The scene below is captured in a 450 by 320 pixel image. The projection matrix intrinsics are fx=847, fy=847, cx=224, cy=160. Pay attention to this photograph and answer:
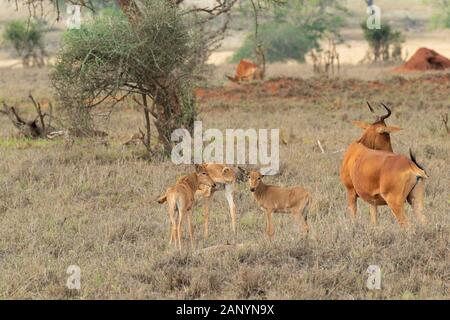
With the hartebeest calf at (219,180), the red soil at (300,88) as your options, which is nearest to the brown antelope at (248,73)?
the red soil at (300,88)

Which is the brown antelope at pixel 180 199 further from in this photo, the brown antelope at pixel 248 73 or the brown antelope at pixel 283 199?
the brown antelope at pixel 248 73

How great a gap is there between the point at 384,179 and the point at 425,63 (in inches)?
1019

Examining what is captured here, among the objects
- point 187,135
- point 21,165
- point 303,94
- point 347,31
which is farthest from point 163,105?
point 347,31

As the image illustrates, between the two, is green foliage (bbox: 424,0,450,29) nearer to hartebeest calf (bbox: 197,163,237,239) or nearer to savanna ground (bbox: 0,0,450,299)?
savanna ground (bbox: 0,0,450,299)

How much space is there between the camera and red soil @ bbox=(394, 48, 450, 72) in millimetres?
32156

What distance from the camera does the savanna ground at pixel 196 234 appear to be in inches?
253

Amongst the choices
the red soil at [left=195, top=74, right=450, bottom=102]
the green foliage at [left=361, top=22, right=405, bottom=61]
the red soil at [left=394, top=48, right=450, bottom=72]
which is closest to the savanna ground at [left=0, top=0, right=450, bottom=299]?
the red soil at [left=195, top=74, right=450, bottom=102]

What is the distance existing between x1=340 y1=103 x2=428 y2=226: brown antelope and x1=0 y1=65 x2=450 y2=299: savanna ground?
0.22 meters

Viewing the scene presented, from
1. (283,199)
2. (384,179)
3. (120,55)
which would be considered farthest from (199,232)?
(120,55)

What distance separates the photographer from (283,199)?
8398 mm

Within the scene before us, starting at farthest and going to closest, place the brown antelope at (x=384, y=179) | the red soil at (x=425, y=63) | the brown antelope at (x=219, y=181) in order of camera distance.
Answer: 1. the red soil at (x=425, y=63)
2. the brown antelope at (x=219, y=181)
3. the brown antelope at (x=384, y=179)

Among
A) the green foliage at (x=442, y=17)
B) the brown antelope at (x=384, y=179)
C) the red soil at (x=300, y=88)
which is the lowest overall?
the brown antelope at (x=384, y=179)

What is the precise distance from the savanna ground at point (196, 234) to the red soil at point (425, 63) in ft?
50.9

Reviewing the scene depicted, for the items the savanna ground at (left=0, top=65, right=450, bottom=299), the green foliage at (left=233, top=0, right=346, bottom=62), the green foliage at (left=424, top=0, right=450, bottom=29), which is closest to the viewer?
the savanna ground at (left=0, top=65, right=450, bottom=299)
